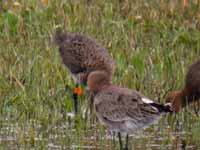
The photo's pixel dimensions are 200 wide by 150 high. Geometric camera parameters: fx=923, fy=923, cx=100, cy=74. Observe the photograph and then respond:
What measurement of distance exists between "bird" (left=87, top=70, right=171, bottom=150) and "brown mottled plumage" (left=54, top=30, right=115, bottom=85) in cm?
126

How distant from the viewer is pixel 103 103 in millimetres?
8297

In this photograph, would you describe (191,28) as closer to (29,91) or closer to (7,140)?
(29,91)

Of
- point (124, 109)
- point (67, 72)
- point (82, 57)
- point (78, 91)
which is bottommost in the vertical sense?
point (67, 72)

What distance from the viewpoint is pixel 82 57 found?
10.1 meters

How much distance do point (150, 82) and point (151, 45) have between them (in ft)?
5.67

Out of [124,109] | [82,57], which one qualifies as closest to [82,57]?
[82,57]

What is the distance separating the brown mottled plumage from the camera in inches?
389

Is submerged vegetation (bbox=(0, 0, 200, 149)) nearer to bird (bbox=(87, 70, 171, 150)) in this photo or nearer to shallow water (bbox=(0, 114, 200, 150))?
shallow water (bbox=(0, 114, 200, 150))

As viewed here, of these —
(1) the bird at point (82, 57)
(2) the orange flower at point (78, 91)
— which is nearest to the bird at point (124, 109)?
(2) the orange flower at point (78, 91)

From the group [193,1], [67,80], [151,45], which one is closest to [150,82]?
[67,80]

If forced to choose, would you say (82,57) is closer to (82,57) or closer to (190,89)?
(82,57)

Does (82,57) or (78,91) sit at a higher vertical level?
(82,57)

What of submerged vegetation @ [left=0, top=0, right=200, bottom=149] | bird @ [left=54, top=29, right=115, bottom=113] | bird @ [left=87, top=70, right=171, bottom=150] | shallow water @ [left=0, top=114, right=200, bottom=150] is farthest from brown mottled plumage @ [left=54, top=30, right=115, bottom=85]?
bird @ [left=87, top=70, right=171, bottom=150]

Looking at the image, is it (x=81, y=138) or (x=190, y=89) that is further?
(x=190, y=89)
